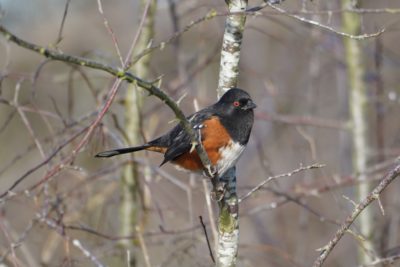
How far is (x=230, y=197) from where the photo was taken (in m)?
2.75

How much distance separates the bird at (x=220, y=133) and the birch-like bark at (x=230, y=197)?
46 cm

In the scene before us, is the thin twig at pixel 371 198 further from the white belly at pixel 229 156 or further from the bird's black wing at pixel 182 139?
the bird's black wing at pixel 182 139

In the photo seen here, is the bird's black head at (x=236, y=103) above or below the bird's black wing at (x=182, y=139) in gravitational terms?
above

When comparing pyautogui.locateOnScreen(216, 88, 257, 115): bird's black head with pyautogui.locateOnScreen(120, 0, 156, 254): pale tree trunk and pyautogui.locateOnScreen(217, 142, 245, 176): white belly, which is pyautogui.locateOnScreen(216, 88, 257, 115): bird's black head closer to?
pyautogui.locateOnScreen(217, 142, 245, 176): white belly

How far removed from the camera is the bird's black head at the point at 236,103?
10.5ft

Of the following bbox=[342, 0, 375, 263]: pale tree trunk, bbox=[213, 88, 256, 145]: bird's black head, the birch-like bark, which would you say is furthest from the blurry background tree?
bbox=[213, 88, 256, 145]: bird's black head

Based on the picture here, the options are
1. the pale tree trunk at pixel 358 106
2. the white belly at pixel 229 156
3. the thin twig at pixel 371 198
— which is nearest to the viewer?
the thin twig at pixel 371 198

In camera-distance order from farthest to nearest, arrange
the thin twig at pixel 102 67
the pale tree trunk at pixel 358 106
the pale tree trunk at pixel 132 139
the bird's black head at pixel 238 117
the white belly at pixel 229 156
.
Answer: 1. the pale tree trunk at pixel 358 106
2. the pale tree trunk at pixel 132 139
3. the bird's black head at pixel 238 117
4. the white belly at pixel 229 156
5. the thin twig at pixel 102 67

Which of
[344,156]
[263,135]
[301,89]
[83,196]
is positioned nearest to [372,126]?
[301,89]

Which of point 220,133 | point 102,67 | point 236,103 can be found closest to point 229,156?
point 220,133

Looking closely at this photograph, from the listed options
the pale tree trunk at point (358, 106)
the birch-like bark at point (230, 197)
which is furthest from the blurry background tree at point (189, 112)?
the birch-like bark at point (230, 197)

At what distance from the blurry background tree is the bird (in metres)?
0.22

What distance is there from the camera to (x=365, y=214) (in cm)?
493

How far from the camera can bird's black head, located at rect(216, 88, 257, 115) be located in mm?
3215
